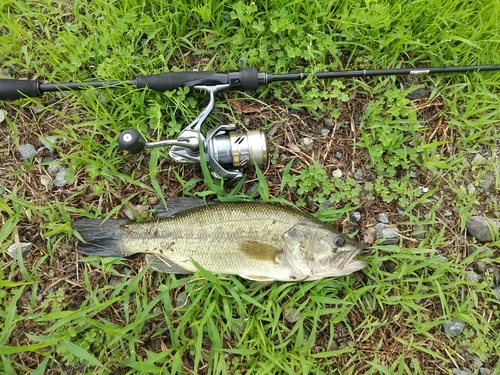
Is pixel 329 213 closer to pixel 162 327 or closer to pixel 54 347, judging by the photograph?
pixel 162 327

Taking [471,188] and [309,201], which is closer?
[309,201]

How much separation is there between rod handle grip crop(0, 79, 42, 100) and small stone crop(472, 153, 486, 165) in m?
4.12

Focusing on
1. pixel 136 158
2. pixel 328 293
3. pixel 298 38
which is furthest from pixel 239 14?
pixel 328 293

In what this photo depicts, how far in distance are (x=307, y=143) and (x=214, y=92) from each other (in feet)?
3.31

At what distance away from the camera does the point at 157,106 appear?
3.49 m

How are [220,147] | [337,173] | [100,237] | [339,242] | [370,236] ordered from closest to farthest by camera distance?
[339,242] → [220,147] → [100,237] → [370,236] → [337,173]

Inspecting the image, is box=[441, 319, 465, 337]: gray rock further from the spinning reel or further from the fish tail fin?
the fish tail fin

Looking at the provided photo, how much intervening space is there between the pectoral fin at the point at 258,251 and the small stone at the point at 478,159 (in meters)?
2.16

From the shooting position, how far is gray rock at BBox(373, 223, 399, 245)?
137 inches

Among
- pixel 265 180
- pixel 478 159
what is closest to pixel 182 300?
pixel 265 180

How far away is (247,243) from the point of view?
316cm

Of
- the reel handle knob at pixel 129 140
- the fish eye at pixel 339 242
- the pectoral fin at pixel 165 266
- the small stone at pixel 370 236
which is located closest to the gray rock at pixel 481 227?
the small stone at pixel 370 236

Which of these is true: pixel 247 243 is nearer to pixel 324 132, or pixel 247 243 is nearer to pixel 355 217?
pixel 355 217

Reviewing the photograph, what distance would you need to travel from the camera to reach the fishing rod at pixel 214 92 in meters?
3.24
